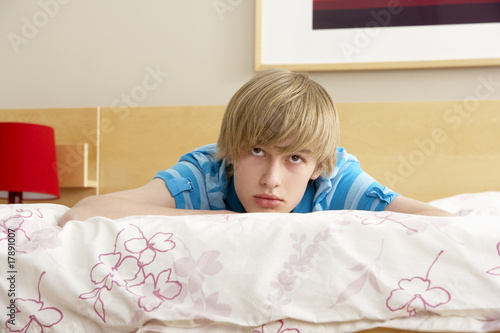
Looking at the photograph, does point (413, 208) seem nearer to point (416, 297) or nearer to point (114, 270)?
point (416, 297)

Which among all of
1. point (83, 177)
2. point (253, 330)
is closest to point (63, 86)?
point (83, 177)

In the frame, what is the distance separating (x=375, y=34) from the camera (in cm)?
179

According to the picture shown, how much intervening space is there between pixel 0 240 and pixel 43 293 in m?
0.10

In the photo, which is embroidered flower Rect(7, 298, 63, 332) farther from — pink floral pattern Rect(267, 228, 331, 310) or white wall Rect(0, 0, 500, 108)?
white wall Rect(0, 0, 500, 108)

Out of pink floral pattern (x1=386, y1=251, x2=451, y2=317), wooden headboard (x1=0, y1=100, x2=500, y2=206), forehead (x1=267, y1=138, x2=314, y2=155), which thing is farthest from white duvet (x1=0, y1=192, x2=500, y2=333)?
wooden headboard (x1=0, y1=100, x2=500, y2=206)

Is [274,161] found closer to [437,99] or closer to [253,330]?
[253,330]

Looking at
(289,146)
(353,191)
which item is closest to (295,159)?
(289,146)

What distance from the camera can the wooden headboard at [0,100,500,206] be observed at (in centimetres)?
170

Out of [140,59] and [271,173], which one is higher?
[140,59]

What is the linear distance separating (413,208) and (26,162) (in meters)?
1.18

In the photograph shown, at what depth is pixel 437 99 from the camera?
175 cm

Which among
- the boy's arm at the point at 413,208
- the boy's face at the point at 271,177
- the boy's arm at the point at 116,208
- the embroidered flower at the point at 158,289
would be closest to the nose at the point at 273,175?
the boy's face at the point at 271,177

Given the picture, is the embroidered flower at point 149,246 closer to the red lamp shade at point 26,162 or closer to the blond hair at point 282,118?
the blond hair at point 282,118

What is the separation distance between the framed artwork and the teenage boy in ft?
2.50
